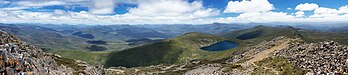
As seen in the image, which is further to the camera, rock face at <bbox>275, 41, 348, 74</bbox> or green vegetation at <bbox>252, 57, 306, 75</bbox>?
green vegetation at <bbox>252, 57, 306, 75</bbox>

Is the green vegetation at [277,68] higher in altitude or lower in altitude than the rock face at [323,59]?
lower

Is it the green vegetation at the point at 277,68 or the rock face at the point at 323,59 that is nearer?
the rock face at the point at 323,59

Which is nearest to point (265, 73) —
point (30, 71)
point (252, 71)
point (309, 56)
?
point (252, 71)

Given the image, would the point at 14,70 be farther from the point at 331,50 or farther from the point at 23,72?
the point at 331,50

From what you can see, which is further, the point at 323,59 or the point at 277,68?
the point at 277,68

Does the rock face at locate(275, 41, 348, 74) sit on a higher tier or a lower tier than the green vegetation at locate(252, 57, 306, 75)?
higher

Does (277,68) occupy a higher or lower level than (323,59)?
lower
